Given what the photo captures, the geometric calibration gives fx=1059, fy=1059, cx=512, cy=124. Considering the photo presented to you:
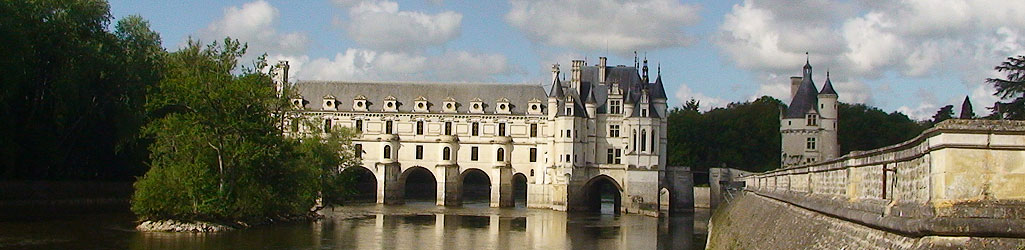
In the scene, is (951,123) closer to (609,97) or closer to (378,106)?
(609,97)

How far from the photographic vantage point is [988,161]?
28.0 ft

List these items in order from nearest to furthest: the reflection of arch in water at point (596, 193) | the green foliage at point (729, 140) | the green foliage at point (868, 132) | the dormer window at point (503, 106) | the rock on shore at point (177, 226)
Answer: the rock on shore at point (177, 226), the reflection of arch in water at point (596, 193), the dormer window at point (503, 106), the green foliage at point (868, 132), the green foliage at point (729, 140)

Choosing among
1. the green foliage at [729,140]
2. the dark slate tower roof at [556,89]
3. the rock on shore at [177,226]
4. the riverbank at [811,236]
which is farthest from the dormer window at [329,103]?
the riverbank at [811,236]

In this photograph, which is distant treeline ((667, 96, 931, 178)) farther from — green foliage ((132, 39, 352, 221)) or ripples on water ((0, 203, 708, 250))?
green foliage ((132, 39, 352, 221))

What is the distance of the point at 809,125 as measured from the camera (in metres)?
58.5

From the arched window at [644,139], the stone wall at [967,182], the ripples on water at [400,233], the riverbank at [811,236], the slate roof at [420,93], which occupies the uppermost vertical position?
the slate roof at [420,93]

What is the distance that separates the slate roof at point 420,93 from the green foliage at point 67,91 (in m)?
20.4

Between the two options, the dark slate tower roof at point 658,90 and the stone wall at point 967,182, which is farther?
the dark slate tower roof at point 658,90

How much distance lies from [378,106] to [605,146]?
13798 mm

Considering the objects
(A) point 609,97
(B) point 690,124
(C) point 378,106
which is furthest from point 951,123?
(B) point 690,124

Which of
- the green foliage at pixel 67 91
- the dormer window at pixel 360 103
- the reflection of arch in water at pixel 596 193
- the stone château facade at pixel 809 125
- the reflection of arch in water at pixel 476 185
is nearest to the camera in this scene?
the green foliage at pixel 67 91

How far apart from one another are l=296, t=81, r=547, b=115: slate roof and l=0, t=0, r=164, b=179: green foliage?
20440 mm

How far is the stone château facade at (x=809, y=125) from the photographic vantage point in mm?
57750

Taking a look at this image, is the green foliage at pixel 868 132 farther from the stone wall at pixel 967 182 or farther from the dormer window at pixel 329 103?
the stone wall at pixel 967 182
